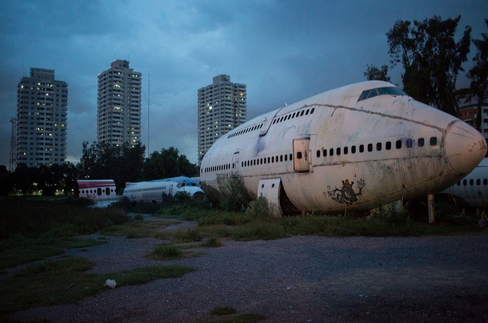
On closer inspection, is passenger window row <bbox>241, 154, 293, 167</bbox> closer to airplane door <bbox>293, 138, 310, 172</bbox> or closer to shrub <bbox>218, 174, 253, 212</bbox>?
airplane door <bbox>293, 138, 310, 172</bbox>

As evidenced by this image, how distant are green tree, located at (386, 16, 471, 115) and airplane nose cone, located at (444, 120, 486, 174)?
20734mm

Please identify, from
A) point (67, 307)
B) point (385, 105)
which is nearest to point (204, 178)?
point (385, 105)

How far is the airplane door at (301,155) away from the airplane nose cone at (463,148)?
19.8ft

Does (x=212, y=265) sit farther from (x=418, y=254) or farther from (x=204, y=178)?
(x=204, y=178)

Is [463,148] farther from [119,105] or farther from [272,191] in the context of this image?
[119,105]

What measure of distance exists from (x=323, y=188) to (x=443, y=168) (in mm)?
5061

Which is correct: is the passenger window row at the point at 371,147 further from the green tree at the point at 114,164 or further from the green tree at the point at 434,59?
the green tree at the point at 114,164

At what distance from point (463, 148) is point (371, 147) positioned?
3168 mm

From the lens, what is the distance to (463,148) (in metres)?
13.2

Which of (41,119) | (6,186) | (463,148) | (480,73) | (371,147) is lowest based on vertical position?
(6,186)

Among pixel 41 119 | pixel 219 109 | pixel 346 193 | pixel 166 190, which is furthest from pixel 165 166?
pixel 41 119

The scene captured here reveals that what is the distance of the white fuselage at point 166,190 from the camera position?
Result: 3990cm

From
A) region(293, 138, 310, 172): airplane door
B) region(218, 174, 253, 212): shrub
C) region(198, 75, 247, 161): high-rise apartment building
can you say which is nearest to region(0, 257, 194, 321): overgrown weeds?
region(293, 138, 310, 172): airplane door

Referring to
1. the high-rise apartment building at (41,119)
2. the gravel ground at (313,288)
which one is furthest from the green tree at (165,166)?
the high-rise apartment building at (41,119)
